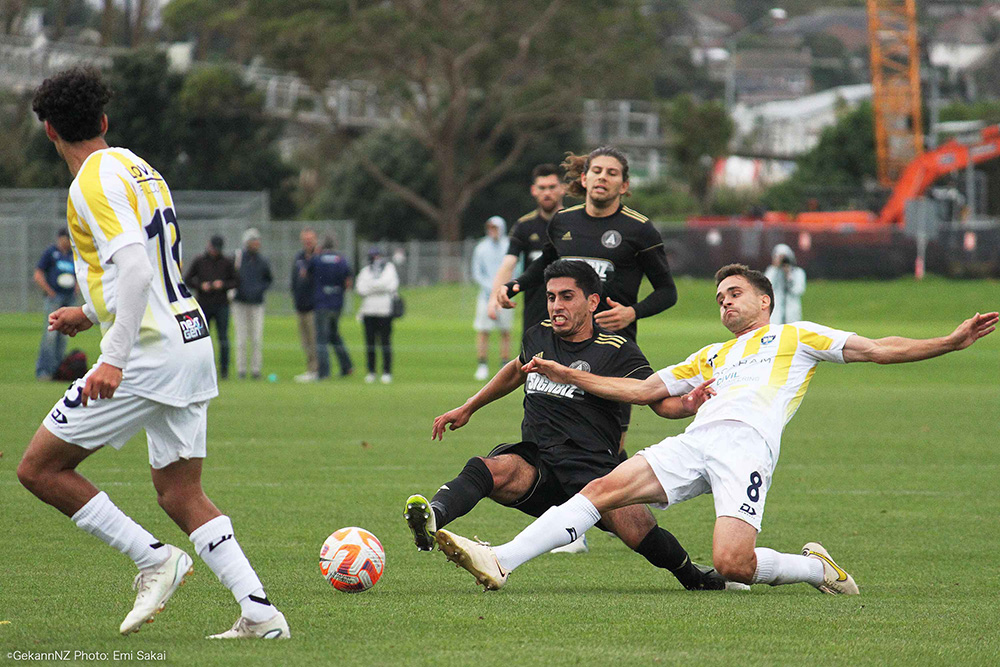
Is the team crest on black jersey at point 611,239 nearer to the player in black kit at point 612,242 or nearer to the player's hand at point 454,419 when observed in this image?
the player in black kit at point 612,242

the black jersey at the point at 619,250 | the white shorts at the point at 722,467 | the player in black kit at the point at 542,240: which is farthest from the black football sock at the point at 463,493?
the player in black kit at the point at 542,240

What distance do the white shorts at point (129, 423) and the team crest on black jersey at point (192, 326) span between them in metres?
0.25

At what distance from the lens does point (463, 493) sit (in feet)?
21.4

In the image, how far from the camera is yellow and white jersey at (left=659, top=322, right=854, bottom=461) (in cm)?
644

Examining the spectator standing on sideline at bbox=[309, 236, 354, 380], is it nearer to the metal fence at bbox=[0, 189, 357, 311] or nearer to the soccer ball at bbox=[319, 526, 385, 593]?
the metal fence at bbox=[0, 189, 357, 311]

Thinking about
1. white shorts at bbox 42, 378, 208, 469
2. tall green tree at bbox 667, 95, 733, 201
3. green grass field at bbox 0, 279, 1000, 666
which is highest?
tall green tree at bbox 667, 95, 733, 201

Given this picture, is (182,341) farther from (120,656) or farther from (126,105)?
(126,105)

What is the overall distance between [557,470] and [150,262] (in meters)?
2.59

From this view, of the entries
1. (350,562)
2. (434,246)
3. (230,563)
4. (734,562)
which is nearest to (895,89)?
(434,246)

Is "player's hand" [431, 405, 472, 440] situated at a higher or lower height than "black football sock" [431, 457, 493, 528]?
higher

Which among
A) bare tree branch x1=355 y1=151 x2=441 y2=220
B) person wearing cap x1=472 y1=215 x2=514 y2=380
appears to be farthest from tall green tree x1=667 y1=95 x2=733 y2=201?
person wearing cap x1=472 y1=215 x2=514 y2=380

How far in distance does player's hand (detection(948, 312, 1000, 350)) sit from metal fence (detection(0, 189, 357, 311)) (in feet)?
84.0

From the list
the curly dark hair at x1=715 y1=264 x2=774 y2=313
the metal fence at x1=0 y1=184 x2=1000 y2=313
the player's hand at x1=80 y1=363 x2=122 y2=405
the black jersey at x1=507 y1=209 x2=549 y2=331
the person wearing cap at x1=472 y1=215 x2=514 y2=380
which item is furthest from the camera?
the metal fence at x1=0 y1=184 x2=1000 y2=313

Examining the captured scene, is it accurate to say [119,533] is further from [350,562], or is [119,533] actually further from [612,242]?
[612,242]
